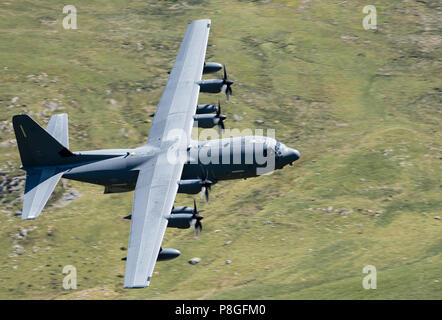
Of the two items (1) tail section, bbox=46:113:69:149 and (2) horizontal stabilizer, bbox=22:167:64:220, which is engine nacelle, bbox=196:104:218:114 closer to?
(1) tail section, bbox=46:113:69:149

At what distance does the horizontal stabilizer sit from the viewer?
41.2 m

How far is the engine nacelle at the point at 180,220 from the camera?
3838 cm

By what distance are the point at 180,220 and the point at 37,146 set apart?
42.2 ft

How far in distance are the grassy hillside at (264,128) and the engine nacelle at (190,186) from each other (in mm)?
6481

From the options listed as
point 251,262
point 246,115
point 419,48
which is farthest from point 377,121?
point 251,262

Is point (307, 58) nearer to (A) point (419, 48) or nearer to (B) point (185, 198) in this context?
(A) point (419, 48)

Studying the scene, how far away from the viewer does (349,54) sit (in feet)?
239

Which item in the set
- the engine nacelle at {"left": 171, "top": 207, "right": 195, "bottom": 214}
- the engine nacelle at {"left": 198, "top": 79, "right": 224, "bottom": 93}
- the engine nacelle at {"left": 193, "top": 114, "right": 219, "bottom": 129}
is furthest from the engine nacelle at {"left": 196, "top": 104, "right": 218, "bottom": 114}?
the engine nacelle at {"left": 171, "top": 207, "right": 195, "bottom": 214}

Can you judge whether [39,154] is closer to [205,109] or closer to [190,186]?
[190,186]

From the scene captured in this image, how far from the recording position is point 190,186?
40.8 m

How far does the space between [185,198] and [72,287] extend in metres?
12.4

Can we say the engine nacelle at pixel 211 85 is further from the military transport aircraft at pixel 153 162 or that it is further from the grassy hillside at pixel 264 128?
the grassy hillside at pixel 264 128

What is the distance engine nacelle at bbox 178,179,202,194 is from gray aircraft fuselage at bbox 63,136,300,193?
3.12 m

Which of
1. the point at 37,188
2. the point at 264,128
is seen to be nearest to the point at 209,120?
the point at 264,128
